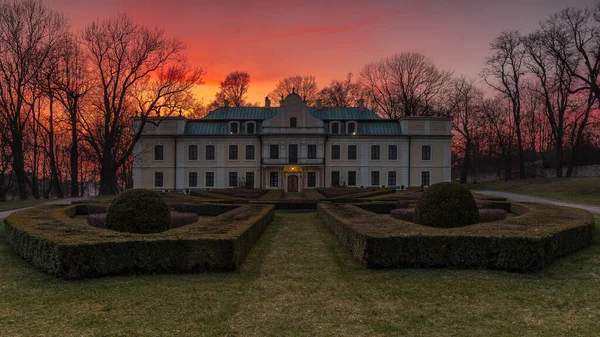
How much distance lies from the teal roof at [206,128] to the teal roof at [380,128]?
43.3ft

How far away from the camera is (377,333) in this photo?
4.75 metres

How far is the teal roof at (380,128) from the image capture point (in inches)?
1588

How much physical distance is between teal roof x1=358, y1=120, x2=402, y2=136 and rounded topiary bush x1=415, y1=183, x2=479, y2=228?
2966 centimetres

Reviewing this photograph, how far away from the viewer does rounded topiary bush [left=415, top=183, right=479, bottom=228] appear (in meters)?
10.4

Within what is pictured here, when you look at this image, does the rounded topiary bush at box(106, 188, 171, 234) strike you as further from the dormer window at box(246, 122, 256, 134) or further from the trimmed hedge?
the dormer window at box(246, 122, 256, 134)

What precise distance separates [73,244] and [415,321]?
5.53 metres

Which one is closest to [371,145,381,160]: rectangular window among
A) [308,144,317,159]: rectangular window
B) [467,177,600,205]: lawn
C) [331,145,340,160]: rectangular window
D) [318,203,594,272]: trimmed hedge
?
[331,145,340,160]: rectangular window

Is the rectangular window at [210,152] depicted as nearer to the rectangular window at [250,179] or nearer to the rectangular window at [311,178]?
the rectangular window at [250,179]

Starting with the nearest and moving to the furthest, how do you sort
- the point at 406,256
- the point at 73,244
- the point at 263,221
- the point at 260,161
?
the point at 73,244 → the point at 406,256 → the point at 263,221 → the point at 260,161

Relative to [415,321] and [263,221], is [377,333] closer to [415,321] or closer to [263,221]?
[415,321]

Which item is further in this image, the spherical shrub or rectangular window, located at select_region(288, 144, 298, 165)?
rectangular window, located at select_region(288, 144, 298, 165)

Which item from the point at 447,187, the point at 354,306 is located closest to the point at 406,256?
the point at 354,306

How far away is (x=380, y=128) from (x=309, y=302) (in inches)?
1424

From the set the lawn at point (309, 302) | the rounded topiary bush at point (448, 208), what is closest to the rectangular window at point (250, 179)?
the rounded topiary bush at point (448, 208)
